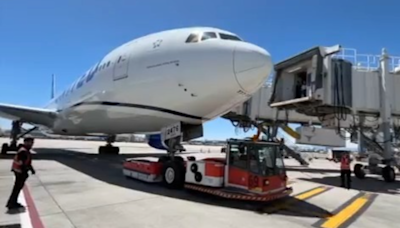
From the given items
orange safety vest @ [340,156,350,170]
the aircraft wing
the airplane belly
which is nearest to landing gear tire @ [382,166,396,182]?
orange safety vest @ [340,156,350,170]

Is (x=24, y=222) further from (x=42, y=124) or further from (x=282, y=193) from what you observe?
(x=42, y=124)

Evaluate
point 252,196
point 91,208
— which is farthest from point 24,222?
point 252,196

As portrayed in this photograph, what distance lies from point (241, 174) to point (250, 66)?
291cm

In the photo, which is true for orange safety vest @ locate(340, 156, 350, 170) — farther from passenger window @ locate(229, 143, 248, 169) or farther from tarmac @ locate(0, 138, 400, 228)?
passenger window @ locate(229, 143, 248, 169)

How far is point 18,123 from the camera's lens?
21953mm

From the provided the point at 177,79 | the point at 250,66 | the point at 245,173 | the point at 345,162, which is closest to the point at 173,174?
the point at 245,173

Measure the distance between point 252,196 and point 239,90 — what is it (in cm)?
291

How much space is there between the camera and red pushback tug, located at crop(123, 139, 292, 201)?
27.3ft

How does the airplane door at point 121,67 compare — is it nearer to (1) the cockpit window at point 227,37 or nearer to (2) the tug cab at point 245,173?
(1) the cockpit window at point 227,37

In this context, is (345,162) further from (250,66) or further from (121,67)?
(121,67)

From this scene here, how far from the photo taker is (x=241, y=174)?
28.3 feet

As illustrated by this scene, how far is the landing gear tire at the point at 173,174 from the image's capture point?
10.0 m

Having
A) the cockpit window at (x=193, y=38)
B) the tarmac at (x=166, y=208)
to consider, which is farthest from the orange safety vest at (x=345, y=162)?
the cockpit window at (x=193, y=38)

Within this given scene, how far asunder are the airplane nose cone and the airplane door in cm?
448
